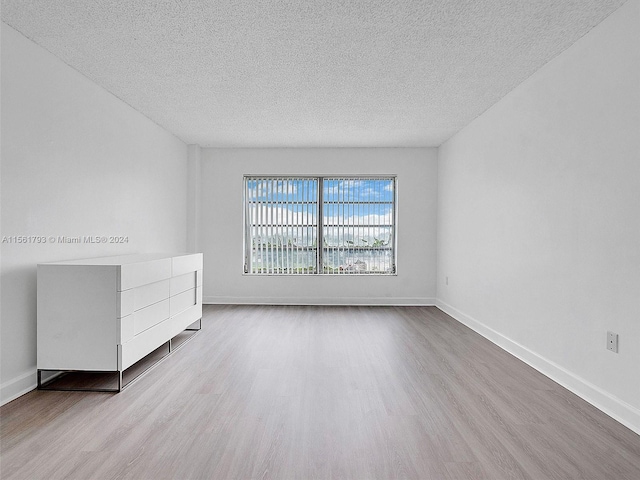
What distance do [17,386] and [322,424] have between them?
2.17 meters

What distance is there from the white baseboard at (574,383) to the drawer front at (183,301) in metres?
3.35

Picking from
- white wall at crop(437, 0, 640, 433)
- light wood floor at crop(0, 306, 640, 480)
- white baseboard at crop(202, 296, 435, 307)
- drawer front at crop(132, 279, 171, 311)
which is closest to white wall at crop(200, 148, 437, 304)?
white baseboard at crop(202, 296, 435, 307)

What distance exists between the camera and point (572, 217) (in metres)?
2.96

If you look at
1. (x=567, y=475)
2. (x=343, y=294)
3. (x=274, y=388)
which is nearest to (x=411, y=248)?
(x=343, y=294)

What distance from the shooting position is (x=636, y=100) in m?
2.37

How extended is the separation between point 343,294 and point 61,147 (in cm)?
443

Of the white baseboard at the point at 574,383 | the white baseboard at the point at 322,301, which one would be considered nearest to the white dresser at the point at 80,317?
the white baseboard at the point at 574,383

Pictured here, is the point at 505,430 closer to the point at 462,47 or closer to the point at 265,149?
the point at 462,47

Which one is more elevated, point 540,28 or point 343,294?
point 540,28

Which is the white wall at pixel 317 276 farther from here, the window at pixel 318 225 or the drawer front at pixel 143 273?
the drawer front at pixel 143 273

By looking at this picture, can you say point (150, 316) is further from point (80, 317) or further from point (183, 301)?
point (183, 301)

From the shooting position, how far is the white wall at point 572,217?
2428mm

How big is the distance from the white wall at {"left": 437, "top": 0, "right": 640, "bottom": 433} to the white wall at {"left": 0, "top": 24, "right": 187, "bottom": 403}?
4027 mm

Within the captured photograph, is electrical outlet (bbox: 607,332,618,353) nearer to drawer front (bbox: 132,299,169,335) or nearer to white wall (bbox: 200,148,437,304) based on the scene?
drawer front (bbox: 132,299,169,335)
